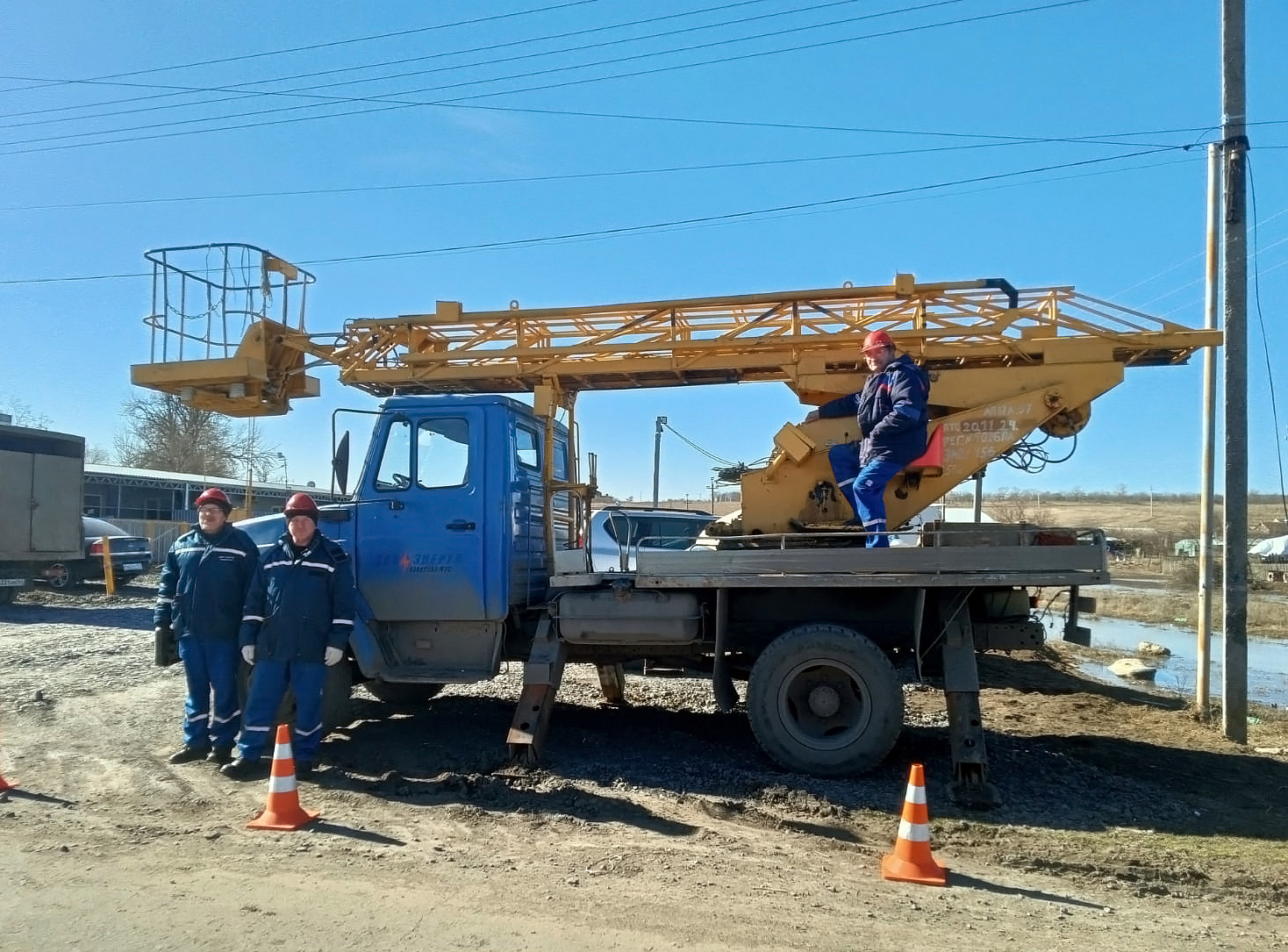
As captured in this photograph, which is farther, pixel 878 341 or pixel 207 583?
pixel 207 583

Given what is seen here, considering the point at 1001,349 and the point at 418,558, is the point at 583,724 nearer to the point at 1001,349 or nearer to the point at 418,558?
the point at 418,558

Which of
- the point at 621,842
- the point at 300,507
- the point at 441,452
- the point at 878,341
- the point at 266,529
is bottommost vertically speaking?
the point at 621,842

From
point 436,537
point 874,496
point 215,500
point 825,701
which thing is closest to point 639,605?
point 825,701

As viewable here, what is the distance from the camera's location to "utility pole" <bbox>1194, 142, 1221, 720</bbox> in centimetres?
904

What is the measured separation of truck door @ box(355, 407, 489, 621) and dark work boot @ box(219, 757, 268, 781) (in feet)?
4.58

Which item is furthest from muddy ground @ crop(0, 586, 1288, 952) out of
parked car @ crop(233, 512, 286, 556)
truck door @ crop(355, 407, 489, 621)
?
parked car @ crop(233, 512, 286, 556)

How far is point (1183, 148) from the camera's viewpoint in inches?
362

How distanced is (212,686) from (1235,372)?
30.2 ft

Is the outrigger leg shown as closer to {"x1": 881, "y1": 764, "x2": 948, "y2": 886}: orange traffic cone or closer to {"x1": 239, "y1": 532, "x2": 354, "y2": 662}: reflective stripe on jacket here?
{"x1": 239, "y1": 532, "x2": 354, "y2": 662}: reflective stripe on jacket

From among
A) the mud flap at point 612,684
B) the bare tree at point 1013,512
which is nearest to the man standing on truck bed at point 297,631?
the mud flap at point 612,684

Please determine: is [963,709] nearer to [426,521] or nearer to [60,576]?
[426,521]

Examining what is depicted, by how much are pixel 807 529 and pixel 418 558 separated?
306cm

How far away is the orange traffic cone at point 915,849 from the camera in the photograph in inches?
182

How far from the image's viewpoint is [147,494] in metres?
34.6
